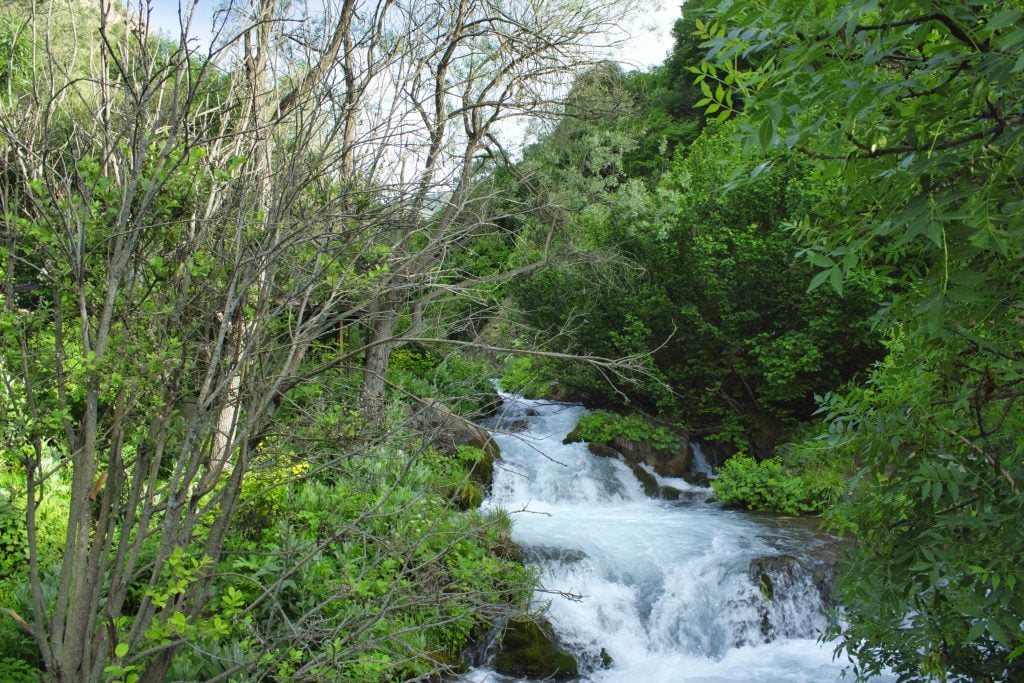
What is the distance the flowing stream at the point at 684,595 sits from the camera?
710 cm

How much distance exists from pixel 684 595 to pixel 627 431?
5.33 meters

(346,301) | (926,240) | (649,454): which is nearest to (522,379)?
(649,454)

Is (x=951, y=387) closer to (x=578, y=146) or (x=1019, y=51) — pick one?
(x=1019, y=51)

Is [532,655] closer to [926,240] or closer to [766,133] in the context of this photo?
[926,240]

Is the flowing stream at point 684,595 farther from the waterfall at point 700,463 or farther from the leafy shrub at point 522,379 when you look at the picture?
the leafy shrub at point 522,379

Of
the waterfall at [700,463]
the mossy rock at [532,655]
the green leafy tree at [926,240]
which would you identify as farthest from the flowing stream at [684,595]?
the green leafy tree at [926,240]

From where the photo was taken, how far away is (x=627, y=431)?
519 inches

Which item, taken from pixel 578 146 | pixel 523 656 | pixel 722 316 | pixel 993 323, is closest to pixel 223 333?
pixel 993 323

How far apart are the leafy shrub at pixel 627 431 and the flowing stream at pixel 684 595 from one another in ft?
9.21

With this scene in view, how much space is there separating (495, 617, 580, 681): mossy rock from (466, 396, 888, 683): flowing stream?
0.16m

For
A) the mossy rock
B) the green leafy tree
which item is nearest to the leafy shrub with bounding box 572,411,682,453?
the mossy rock

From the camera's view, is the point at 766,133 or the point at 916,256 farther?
the point at 916,256

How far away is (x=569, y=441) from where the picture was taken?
13.3m

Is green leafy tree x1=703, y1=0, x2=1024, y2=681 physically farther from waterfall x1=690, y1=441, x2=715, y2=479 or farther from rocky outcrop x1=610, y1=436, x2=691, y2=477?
waterfall x1=690, y1=441, x2=715, y2=479
